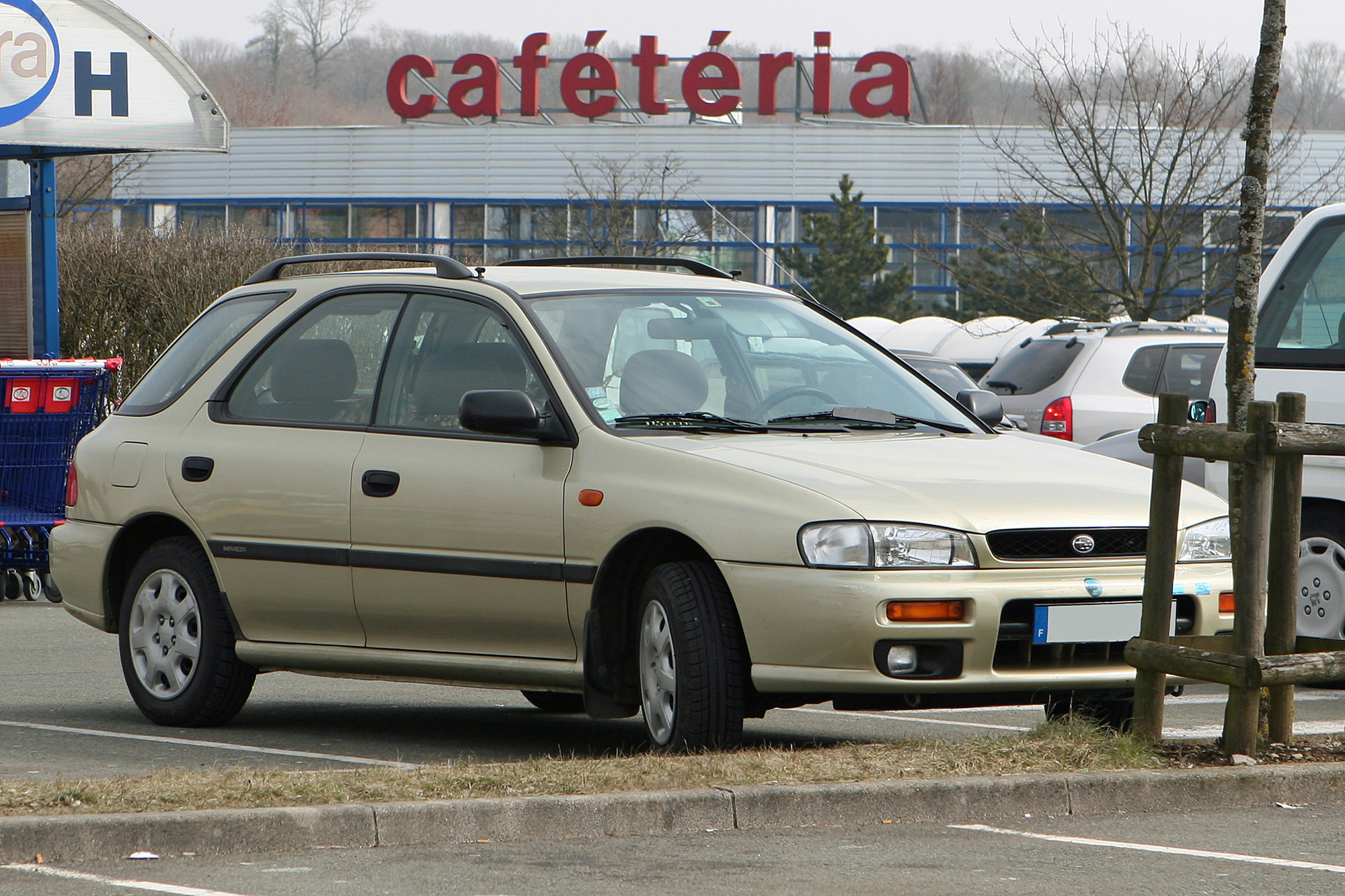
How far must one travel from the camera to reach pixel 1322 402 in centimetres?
844

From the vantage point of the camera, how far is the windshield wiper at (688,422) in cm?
630

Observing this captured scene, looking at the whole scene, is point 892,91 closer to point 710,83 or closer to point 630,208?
point 710,83

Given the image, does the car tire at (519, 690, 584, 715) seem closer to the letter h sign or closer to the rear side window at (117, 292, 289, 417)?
the rear side window at (117, 292, 289, 417)

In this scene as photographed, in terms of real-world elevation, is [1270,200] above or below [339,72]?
below

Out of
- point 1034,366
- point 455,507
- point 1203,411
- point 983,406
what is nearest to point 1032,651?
point 983,406

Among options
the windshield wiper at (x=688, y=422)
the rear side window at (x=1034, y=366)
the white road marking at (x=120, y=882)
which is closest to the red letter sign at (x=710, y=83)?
the rear side window at (x=1034, y=366)

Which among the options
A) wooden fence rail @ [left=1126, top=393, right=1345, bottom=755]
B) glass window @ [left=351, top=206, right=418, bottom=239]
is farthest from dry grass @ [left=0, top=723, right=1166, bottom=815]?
glass window @ [left=351, top=206, right=418, bottom=239]

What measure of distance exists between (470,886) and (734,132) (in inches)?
2096

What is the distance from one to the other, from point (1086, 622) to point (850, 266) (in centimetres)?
4837

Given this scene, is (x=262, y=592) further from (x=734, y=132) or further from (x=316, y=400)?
(x=734, y=132)

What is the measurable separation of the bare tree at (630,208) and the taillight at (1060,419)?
35.9 metres

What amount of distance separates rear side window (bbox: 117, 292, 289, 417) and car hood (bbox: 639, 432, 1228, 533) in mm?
2148

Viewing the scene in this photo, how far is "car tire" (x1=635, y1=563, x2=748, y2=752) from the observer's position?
570 centimetres

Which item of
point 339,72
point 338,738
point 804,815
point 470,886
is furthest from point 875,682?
point 339,72
